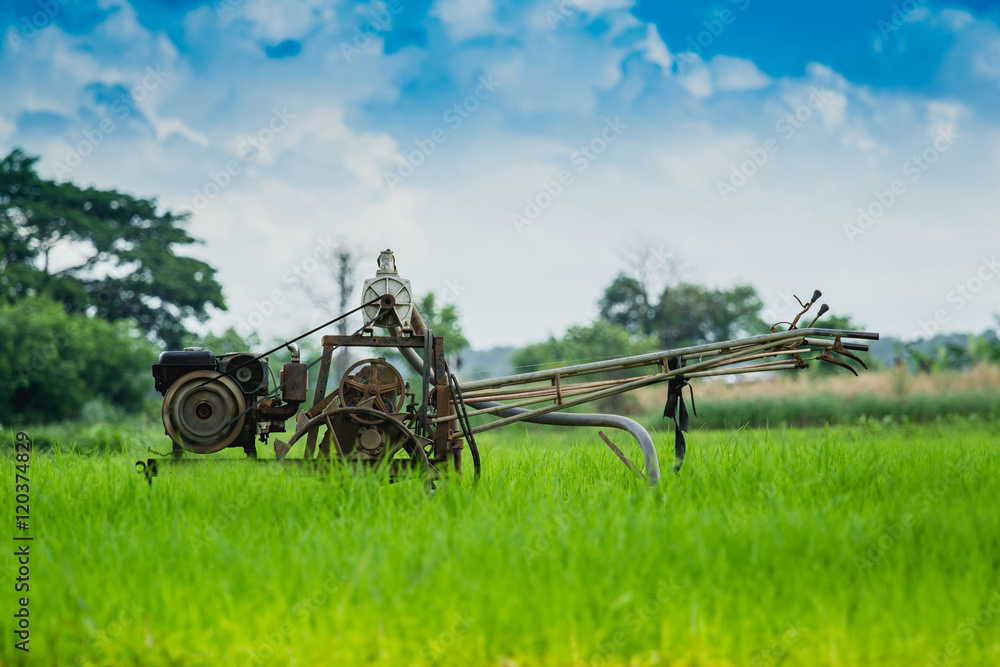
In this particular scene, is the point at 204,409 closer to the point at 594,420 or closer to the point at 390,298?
the point at 390,298

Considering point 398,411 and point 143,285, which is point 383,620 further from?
point 143,285

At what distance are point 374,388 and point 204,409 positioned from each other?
50.3 inches

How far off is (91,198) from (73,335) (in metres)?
13.0

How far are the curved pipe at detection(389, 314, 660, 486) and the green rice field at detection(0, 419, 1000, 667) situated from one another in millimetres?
321

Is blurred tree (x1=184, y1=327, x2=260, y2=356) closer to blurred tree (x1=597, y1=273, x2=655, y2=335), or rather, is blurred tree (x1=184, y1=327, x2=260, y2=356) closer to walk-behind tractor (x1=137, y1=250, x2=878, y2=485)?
blurred tree (x1=597, y1=273, x2=655, y2=335)

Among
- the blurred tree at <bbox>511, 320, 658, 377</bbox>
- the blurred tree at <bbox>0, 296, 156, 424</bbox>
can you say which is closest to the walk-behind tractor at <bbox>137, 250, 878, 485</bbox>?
the blurred tree at <bbox>0, 296, 156, 424</bbox>

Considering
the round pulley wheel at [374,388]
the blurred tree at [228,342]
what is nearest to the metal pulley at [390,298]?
the round pulley wheel at [374,388]

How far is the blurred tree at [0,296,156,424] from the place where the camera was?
20.0m

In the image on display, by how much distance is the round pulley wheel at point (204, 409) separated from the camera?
18.2 ft

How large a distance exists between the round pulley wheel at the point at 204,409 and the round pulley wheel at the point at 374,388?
788 millimetres

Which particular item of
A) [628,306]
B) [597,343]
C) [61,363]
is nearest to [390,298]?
[61,363]

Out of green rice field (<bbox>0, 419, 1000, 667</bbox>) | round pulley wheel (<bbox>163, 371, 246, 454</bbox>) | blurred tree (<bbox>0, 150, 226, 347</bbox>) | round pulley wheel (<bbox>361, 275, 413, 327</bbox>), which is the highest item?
blurred tree (<bbox>0, 150, 226, 347</bbox>)

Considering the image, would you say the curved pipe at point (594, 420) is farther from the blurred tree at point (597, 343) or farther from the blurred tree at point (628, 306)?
the blurred tree at point (628, 306)

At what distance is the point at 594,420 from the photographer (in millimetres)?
5973
